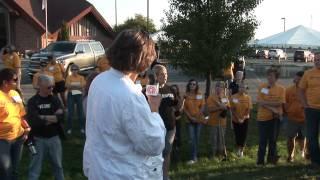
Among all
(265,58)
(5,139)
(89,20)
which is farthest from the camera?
(265,58)

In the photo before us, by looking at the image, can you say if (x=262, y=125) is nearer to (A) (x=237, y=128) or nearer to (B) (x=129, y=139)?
(A) (x=237, y=128)

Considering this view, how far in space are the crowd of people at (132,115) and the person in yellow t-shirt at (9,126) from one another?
0.01 metres

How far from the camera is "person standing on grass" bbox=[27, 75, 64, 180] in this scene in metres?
6.80

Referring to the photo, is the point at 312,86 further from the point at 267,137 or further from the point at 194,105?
the point at 194,105

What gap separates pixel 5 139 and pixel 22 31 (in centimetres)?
4096

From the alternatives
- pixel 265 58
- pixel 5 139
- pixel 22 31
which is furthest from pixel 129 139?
pixel 265 58

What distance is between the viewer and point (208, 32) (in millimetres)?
13078

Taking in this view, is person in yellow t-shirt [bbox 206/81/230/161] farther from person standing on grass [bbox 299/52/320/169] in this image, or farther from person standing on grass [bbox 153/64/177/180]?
person standing on grass [bbox 153/64/177/180]

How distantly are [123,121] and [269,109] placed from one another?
6.55 meters

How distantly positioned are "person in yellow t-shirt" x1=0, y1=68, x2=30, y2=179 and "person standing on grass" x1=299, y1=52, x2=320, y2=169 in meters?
4.50

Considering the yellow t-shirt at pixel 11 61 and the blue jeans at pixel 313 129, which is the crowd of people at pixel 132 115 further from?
the yellow t-shirt at pixel 11 61

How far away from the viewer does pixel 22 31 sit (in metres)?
45.8

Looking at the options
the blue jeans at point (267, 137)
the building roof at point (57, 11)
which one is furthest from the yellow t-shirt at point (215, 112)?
the building roof at point (57, 11)

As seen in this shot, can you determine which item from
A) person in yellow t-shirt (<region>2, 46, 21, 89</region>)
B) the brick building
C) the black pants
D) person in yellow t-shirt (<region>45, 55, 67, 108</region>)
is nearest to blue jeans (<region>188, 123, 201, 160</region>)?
the black pants
